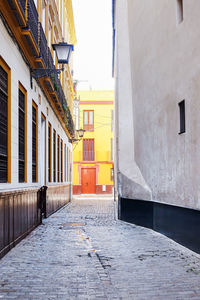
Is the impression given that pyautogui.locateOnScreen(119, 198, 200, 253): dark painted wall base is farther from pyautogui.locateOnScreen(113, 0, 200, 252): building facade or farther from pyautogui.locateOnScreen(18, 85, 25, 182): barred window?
pyautogui.locateOnScreen(18, 85, 25, 182): barred window

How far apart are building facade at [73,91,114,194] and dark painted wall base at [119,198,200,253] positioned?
25317mm

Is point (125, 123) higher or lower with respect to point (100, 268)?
higher

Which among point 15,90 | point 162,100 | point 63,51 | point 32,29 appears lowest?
point 162,100

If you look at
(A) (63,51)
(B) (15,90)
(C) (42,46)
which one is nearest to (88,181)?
(C) (42,46)

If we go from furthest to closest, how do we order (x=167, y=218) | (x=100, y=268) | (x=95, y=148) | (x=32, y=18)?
1. (x=95, y=148)
2. (x=32, y=18)
3. (x=167, y=218)
4. (x=100, y=268)

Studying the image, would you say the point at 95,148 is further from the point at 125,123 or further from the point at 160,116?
the point at 160,116

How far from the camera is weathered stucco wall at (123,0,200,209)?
803cm

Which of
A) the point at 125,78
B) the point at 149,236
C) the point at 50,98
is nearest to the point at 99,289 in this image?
the point at 149,236

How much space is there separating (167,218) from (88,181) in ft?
99.0

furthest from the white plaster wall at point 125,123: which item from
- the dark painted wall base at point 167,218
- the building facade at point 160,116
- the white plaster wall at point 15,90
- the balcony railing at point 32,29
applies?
the white plaster wall at point 15,90

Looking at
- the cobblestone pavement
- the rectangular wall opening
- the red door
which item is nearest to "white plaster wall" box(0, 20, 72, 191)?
the cobblestone pavement

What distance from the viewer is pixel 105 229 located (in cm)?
1192

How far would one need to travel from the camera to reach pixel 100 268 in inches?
264

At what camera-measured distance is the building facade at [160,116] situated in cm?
809
